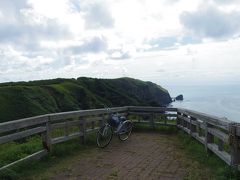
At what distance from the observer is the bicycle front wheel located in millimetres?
13220

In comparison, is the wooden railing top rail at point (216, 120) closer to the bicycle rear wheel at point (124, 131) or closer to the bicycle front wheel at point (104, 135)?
the bicycle rear wheel at point (124, 131)

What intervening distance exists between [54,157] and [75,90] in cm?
10346

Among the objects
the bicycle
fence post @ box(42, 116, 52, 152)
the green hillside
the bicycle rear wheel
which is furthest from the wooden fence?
the green hillside

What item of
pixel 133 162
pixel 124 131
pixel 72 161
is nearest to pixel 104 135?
pixel 124 131

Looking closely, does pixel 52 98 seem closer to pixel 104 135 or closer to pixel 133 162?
pixel 104 135

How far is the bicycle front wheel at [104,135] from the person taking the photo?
43.4 feet

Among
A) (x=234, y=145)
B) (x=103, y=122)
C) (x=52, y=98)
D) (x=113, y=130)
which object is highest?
(x=52, y=98)

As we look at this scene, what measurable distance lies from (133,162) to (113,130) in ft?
13.3

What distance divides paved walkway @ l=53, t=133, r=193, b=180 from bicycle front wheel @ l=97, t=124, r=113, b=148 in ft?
0.78

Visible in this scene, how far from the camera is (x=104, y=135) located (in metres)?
13.5

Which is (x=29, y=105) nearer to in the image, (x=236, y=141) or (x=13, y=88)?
(x=13, y=88)

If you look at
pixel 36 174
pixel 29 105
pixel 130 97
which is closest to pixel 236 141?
pixel 36 174

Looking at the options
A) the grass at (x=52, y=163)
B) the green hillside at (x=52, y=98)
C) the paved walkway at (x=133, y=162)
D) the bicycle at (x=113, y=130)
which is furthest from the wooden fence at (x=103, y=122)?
the green hillside at (x=52, y=98)

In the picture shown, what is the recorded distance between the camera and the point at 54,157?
35.4ft
